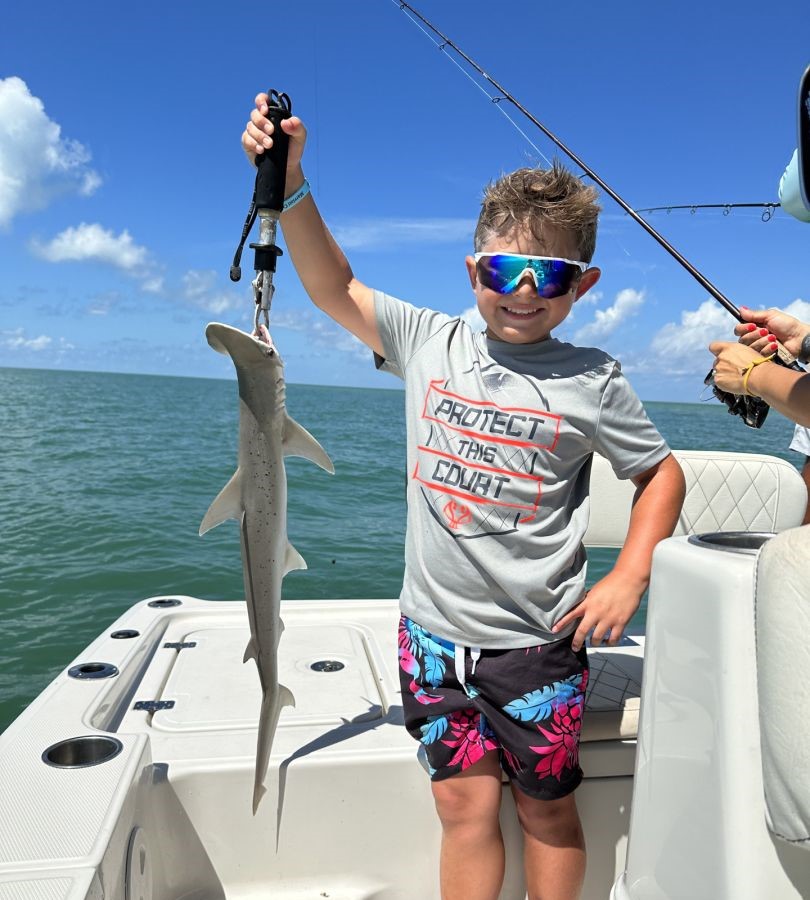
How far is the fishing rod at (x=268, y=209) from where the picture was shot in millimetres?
1704

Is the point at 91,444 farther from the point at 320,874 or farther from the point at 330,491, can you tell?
the point at 320,874

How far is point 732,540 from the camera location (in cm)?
162

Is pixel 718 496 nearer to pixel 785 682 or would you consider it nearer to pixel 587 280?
pixel 587 280

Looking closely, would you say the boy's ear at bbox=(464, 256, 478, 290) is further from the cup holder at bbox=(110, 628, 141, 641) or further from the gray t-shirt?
the cup holder at bbox=(110, 628, 141, 641)

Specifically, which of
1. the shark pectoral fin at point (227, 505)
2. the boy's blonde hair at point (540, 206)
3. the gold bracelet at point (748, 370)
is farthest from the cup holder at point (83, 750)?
the gold bracelet at point (748, 370)

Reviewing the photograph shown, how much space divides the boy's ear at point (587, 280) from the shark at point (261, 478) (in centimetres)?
88

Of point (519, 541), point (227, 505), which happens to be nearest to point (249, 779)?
point (227, 505)

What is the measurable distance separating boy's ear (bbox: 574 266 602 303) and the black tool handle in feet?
2.83

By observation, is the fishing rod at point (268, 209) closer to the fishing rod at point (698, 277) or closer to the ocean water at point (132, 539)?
the fishing rod at point (698, 277)

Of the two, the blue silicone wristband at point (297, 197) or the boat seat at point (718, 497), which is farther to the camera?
the boat seat at point (718, 497)

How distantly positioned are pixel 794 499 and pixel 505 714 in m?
2.16

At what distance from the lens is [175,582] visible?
854cm

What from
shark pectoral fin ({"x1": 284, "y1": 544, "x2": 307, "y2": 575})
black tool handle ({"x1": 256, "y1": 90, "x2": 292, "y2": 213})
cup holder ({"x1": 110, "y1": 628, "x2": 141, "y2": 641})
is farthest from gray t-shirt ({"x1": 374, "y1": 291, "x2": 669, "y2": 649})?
cup holder ({"x1": 110, "y1": 628, "x2": 141, "y2": 641})

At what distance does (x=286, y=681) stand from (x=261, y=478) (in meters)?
1.36
